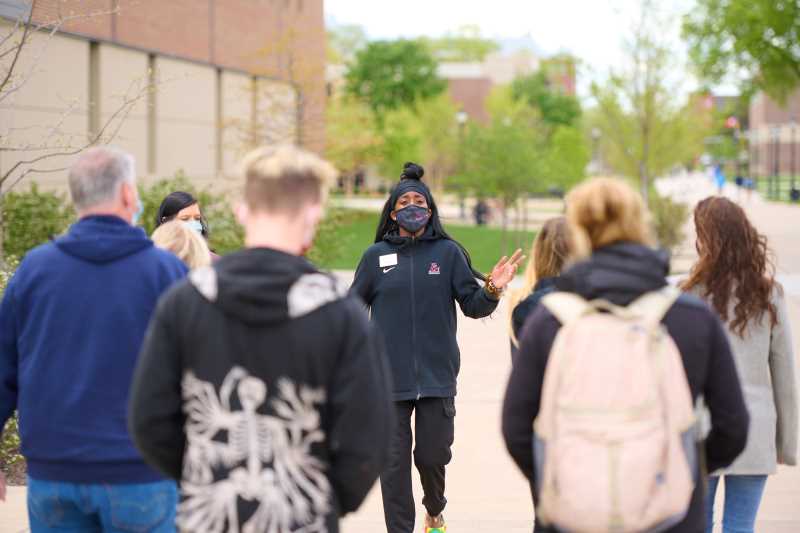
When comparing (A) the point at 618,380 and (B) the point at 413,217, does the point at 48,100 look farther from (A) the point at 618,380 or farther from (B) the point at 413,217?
(A) the point at 618,380

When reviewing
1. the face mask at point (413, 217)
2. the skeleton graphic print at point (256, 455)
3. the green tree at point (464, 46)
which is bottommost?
the skeleton graphic print at point (256, 455)

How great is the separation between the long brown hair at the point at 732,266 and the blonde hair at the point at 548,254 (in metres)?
0.55

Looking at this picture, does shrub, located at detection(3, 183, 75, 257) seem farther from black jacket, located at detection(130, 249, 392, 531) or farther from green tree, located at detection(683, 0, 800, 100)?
green tree, located at detection(683, 0, 800, 100)

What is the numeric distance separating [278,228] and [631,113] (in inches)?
1249

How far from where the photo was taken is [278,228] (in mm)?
3139

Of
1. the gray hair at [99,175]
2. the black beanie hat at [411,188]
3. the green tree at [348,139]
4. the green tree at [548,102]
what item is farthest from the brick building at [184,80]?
the green tree at [548,102]

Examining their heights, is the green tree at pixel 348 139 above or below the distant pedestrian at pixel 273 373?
above

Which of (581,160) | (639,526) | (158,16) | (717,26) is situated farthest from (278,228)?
(581,160)

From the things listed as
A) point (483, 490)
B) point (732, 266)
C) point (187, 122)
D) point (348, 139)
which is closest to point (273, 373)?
point (732, 266)

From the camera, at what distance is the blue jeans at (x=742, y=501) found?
501 centimetres

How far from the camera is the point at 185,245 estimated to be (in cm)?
→ 477

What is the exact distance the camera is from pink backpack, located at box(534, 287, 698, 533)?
3184 mm

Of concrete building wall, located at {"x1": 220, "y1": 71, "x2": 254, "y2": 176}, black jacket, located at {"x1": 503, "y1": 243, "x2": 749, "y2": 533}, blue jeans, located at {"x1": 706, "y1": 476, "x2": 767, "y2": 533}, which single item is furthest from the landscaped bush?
→ black jacket, located at {"x1": 503, "y1": 243, "x2": 749, "y2": 533}

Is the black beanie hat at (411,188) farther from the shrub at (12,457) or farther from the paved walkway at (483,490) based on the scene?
the shrub at (12,457)
